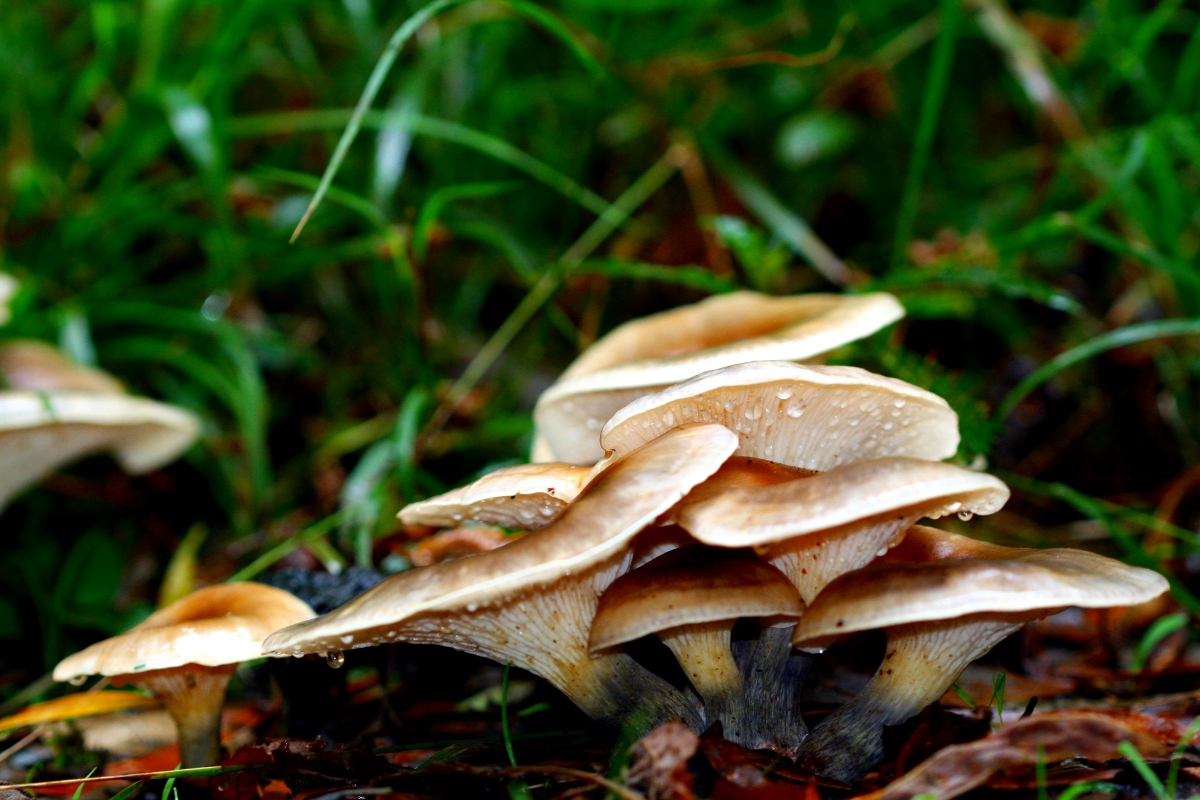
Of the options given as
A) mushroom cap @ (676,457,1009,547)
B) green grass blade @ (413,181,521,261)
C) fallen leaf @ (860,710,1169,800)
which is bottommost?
fallen leaf @ (860,710,1169,800)

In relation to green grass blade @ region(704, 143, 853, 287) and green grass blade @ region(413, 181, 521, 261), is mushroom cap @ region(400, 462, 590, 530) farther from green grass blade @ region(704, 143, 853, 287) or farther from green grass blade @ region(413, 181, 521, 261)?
green grass blade @ region(704, 143, 853, 287)

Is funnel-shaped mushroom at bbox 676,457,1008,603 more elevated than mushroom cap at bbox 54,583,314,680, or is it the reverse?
funnel-shaped mushroom at bbox 676,457,1008,603

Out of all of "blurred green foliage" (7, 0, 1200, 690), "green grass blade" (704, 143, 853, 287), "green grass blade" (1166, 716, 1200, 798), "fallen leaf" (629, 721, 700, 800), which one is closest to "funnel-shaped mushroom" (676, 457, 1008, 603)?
"fallen leaf" (629, 721, 700, 800)

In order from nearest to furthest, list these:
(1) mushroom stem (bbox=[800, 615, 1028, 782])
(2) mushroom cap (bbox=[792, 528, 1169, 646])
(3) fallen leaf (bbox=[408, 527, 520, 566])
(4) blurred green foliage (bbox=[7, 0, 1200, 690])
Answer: (2) mushroom cap (bbox=[792, 528, 1169, 646]) → (1) mushroom stem (bbox=[800, 615, 1028, 782]) → (3) fallen leaf (bbox=[408, 527, 520, 566]) → (4) blurred green foliage (bbox=[7, 0, 1200, 690])

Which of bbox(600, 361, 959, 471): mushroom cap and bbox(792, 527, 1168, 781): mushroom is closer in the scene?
bbox(792, 527, 1168, 781): mushroom

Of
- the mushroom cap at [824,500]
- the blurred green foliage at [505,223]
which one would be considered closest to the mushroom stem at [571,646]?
the mushroom cap at [824,500]

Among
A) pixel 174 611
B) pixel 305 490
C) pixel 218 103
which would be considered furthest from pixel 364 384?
pixel 174 611

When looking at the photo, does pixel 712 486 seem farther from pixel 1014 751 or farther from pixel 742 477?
pixel 1014 751

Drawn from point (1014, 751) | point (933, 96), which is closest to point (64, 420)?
point (1014, 751)

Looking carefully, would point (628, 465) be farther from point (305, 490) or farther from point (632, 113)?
point (632, 113)
